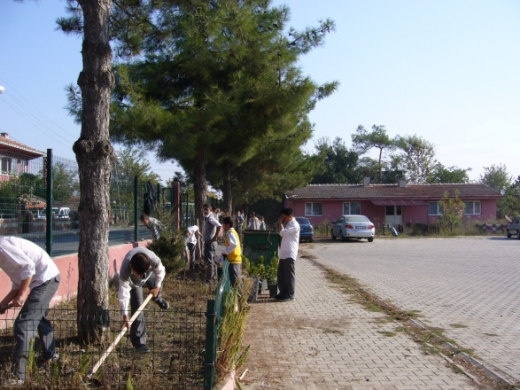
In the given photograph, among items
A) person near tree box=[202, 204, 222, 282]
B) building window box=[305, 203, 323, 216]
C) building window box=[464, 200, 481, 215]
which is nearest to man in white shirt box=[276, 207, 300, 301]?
person near tree box=[202, 204, 222, 282]

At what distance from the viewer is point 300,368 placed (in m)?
6.11

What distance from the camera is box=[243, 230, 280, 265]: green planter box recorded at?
11992 mm

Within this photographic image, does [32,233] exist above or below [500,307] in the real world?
above

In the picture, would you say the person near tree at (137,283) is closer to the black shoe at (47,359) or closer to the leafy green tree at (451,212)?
the black shoe at (47,359)

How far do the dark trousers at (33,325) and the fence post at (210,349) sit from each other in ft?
5.42

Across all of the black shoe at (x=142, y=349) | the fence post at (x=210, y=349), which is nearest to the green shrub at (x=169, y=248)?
the black shoe at (x=142, y=349)

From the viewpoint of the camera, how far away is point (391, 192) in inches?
1826

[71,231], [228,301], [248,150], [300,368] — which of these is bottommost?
[300,368]

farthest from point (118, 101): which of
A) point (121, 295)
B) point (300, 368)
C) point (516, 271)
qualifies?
point (516, 271)

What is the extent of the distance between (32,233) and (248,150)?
8.85 meters

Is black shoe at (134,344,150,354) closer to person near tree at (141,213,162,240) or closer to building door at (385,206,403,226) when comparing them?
person near tree at (141,213,162,240)

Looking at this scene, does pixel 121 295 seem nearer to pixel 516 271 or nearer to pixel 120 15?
pixel 120 15

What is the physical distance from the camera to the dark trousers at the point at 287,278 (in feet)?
34.2

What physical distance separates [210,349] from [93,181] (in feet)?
8.55
